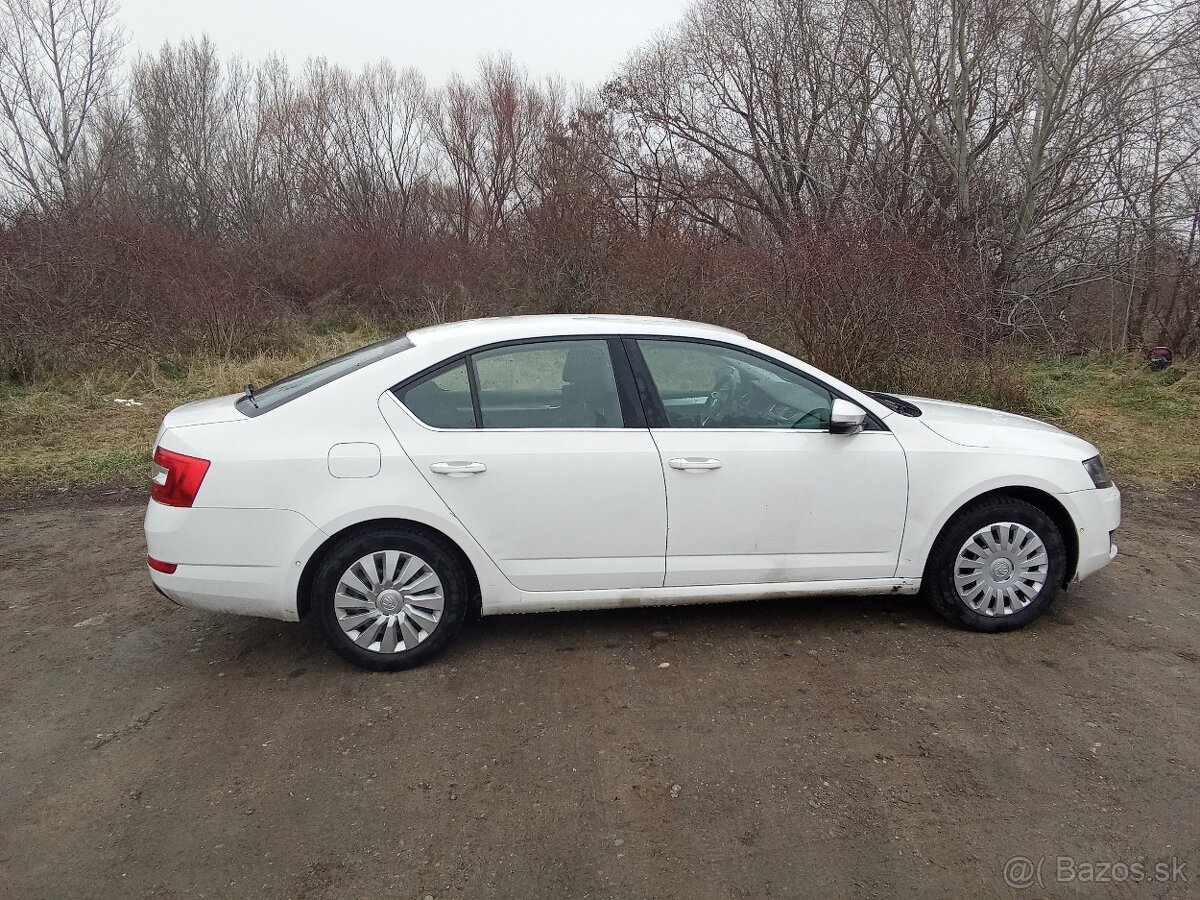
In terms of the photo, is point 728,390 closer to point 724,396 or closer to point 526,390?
point 724,396

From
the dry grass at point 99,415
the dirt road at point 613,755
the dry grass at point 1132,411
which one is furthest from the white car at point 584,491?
the dry grass at point 99,415

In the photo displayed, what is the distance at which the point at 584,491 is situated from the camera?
12.1 ft

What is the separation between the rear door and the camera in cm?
364

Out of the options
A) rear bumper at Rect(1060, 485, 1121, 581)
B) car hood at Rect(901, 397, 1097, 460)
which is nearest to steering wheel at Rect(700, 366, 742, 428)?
car hood at Rect(901, 397, 1097, 460)

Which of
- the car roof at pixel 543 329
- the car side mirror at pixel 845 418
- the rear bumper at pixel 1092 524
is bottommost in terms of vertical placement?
the rear bumper at pixel 1092 524

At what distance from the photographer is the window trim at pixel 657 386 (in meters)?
3.84

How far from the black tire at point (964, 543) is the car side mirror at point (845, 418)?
707 mm

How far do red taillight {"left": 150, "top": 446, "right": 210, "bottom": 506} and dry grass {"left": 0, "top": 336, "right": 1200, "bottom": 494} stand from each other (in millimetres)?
4120

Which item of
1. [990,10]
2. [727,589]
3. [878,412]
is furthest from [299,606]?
[990,10]

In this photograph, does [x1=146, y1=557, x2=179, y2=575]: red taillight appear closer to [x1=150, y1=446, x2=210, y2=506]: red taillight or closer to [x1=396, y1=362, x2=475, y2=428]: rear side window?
[x1=150, y1=446, x2=210, y2=506]: red taillight

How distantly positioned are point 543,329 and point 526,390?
11.7 inches

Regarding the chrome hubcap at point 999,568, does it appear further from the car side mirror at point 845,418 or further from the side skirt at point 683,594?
the car side mirror at point 845,418

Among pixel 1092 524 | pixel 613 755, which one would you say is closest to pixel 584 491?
pixel 613 755

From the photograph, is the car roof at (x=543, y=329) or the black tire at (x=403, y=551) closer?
the black tire at (x=403, y=551)
